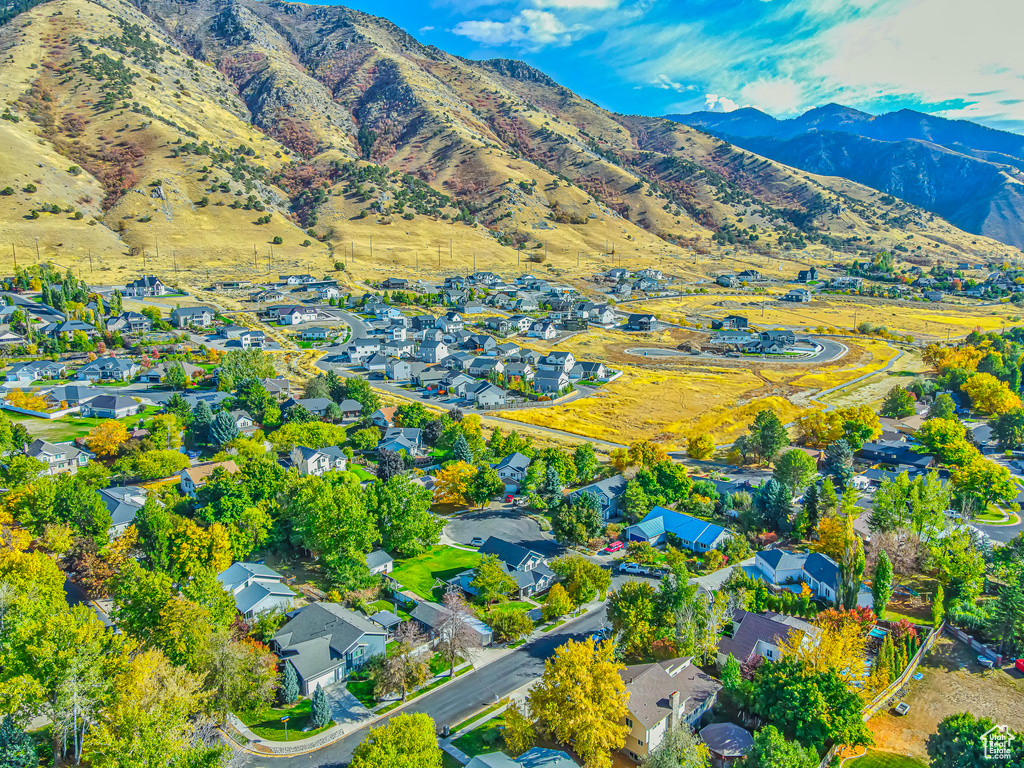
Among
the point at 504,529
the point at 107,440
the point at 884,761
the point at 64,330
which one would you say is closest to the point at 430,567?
the point at 504,529

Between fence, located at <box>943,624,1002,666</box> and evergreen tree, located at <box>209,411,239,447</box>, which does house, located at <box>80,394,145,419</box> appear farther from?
fence, located at <box>943,624,1002,666</box>

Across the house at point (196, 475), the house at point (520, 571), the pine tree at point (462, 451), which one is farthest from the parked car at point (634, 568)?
the house at point (196, 475)

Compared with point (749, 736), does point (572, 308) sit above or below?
above

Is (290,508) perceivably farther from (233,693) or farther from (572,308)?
(572,308)

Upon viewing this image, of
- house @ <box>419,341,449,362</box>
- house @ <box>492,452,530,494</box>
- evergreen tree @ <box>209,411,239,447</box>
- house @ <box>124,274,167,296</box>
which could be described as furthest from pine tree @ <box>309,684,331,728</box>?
house @ <box>124,274,167,296</box>

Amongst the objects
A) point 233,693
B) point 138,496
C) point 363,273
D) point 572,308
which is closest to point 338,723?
point 233,693
